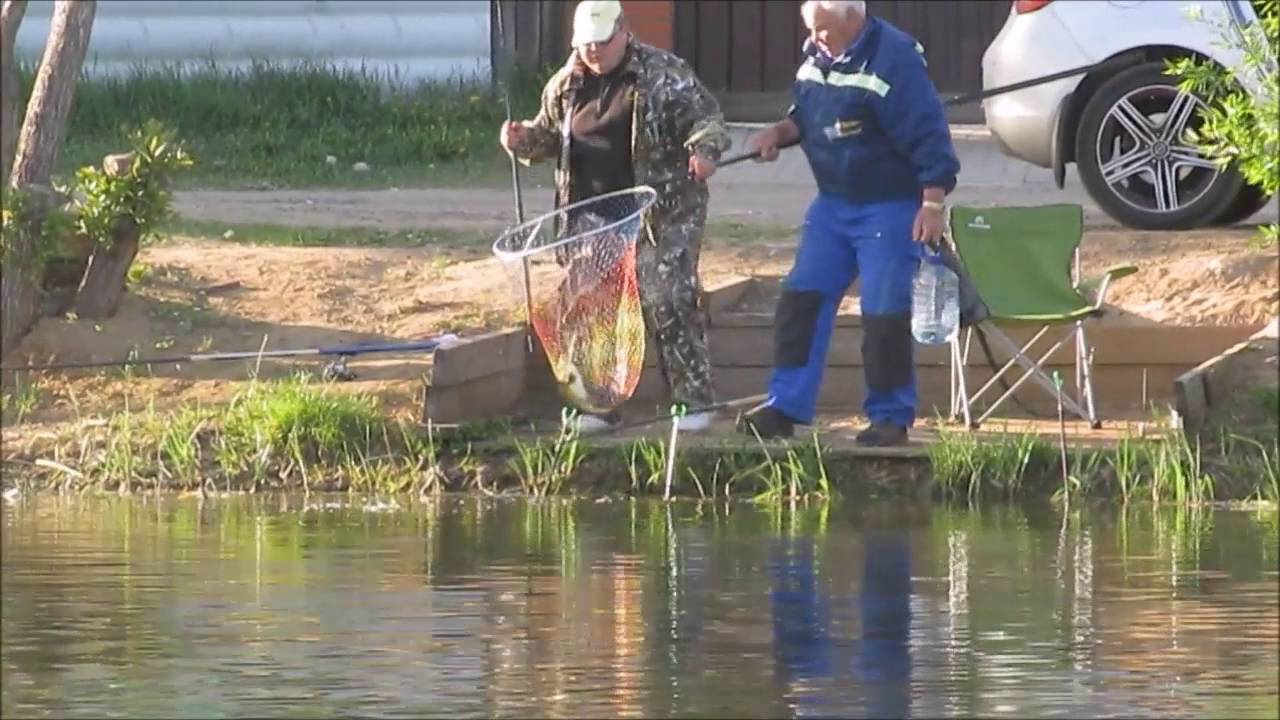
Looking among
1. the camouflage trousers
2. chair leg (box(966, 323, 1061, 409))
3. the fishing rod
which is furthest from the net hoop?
chair leg (box(966, 323, 1061, 409))

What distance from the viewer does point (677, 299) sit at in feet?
38.5

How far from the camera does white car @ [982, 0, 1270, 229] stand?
1427 cm

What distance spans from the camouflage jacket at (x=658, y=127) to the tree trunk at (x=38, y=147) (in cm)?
219

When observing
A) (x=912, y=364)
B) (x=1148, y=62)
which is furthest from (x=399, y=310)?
(x=1148, y=62)

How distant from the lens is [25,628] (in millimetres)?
8625

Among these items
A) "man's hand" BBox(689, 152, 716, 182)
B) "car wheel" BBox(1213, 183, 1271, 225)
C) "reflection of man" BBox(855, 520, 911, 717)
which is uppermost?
"man's hand" BBox(689, 152, 716, 182)

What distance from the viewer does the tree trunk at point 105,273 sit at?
12.8 metres

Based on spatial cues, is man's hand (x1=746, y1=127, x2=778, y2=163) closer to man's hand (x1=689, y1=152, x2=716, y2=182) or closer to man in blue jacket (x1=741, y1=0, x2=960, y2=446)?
man in blue jacket (x1=741, y1=0, x2=960, y2=446)

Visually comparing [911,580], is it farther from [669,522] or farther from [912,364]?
[912,364]

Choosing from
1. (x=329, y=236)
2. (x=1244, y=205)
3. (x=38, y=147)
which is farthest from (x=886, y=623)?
(x=329, y=236)

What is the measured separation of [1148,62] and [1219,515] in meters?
4.12

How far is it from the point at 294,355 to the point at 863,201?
2510mm

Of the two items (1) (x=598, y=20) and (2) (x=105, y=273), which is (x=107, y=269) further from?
(1) (x=598, y=20)

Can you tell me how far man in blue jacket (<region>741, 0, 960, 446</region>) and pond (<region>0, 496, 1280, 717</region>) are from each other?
57 centimetres
